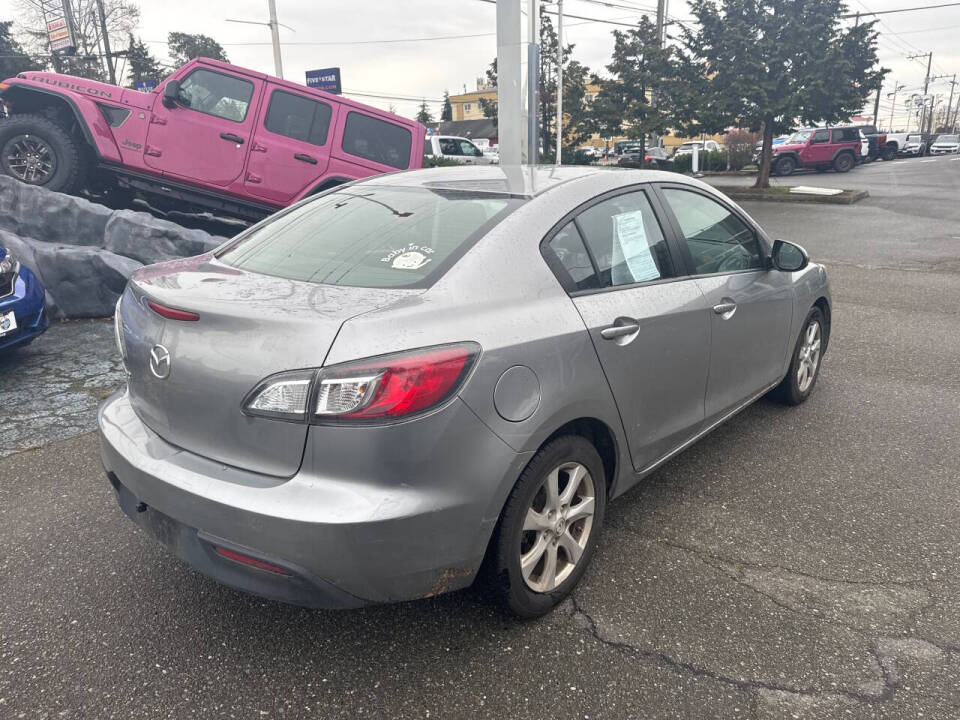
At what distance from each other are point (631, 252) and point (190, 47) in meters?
62.7

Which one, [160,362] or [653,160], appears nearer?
[160,362]

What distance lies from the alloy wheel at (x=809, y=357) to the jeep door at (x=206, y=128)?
6832 mm

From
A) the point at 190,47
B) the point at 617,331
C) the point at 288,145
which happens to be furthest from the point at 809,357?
the point at 190,47

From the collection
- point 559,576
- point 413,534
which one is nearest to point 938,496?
point 559,576

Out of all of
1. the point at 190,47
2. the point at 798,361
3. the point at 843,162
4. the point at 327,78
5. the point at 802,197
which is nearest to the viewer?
the point at 798,361

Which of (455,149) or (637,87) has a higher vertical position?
(637,87)

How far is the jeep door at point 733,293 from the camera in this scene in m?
3.31

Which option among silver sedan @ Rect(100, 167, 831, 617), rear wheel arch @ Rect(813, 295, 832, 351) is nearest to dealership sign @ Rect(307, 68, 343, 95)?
rear wheel arch @ Rect(813, 295, 832, 351)

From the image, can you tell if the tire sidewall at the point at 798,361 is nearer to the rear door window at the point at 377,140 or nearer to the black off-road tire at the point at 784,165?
the rear door window at the point at 377,140

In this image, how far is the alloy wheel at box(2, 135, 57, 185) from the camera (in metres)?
8.21

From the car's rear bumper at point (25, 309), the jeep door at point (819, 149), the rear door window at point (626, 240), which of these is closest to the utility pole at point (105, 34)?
the jeep door at point (819, 149)

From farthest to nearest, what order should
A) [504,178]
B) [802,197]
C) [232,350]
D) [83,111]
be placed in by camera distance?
[802,197]
[83,111]
[504,178]
[232,350]

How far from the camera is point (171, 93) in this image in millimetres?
8352

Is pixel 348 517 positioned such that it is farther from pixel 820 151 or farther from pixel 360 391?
pixel 820 151
